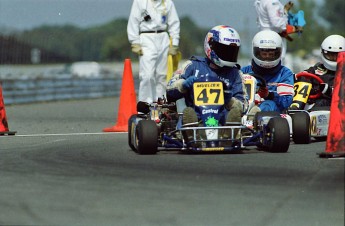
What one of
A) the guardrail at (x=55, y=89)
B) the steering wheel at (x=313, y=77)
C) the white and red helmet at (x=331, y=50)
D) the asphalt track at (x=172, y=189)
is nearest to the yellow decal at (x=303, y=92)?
the steering wheel at (x=313, y=77)

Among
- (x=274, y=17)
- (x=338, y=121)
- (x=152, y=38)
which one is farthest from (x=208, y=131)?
(x=274, y=17)

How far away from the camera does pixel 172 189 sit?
290 inches

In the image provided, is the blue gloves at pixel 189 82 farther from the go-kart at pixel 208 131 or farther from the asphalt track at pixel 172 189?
the asphalt track at pixel 172 189

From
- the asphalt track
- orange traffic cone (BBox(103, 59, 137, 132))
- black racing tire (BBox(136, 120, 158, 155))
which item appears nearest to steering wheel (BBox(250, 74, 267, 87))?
the asphalt track

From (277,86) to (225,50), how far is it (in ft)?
5.26

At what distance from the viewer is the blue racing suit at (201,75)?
36.2 feet

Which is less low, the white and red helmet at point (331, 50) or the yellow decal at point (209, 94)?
the white and red helmet at point (331, 50)

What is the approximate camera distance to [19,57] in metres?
33.6

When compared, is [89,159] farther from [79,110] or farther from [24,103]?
[24,103]

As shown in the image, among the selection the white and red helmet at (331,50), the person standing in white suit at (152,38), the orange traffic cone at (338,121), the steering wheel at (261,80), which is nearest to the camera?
the orange traffic cone at (338,121)

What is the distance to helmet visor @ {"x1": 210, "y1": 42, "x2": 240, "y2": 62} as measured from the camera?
11.2 m

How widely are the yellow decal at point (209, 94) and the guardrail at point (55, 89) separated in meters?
14.0

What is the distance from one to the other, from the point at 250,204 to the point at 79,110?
48.4ft

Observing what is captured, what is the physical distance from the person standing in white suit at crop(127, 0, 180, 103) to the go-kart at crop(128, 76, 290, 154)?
5.39 metres
